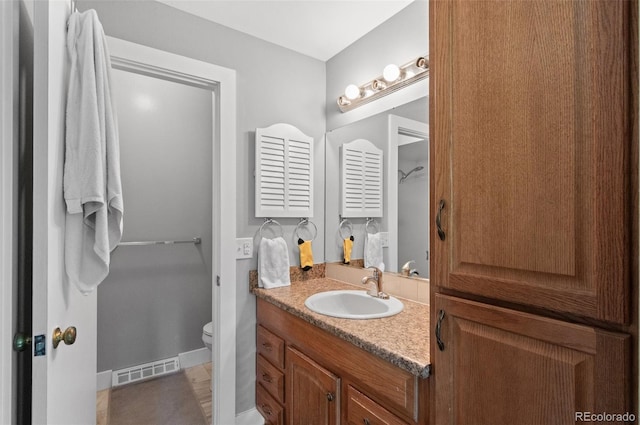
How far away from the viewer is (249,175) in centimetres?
198

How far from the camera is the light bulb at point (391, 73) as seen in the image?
173 centimetres

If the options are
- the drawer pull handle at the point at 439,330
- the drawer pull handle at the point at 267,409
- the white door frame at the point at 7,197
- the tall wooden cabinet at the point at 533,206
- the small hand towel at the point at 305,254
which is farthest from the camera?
the small hand towel at the point at 305,254

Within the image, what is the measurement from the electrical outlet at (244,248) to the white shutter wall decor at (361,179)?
651 millimetres

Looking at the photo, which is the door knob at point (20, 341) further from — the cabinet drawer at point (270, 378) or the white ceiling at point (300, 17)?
the white ceiling at point (300, 17)

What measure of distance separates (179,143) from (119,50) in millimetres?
1184

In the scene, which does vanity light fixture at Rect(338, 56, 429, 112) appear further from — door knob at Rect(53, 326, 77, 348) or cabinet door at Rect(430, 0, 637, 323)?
door knob at Rect(53, 326, 77, 348)

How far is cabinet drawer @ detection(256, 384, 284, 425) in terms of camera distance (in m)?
1.71

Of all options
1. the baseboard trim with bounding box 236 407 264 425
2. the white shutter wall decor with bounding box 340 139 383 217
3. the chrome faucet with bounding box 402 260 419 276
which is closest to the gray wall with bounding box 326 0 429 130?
the white shutter wall decor with bounding box 340 139 383 217

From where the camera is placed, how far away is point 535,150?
2.39 ft

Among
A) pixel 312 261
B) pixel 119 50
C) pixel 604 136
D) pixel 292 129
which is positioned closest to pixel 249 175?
pixel 292 129

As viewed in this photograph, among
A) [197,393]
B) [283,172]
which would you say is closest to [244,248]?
[283,172]

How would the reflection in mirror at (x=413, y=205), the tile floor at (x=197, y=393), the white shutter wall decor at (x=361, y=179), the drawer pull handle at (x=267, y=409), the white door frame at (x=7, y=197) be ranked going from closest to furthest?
the white door frame at (x=7, y=197)
the reflection in mirror at (x=413, y=205)
the drawer pull handle at (x=267, y=409)
the white shutter wall decor at (x=361, y=179)
the tile floor at (x=197, y=393)

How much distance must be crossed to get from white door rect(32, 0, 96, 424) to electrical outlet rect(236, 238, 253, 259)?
3.15 feet

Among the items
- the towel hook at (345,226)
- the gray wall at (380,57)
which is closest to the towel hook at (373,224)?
the towel hook at (345,226)
